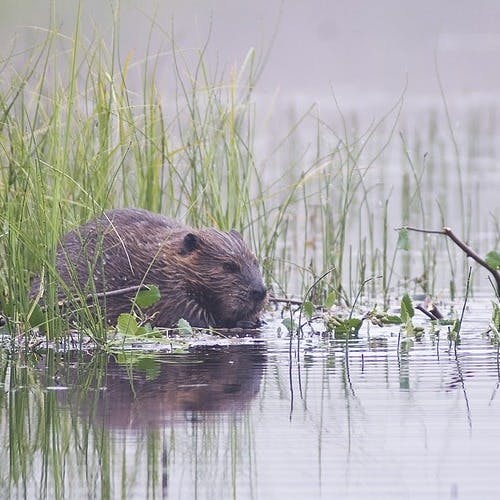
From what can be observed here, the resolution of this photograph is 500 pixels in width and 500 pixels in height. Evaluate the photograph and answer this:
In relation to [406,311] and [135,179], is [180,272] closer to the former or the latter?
[406,311]

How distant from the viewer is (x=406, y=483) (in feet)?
14.5

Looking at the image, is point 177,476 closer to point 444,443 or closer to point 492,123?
point 444,443

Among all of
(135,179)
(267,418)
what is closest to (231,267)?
(135,179)

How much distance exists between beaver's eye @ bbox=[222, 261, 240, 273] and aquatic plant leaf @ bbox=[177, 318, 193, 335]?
0.47 m

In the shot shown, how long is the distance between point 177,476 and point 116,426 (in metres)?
0.69

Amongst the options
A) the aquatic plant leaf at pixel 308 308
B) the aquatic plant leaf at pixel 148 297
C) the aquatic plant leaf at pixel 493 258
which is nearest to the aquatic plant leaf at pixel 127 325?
the aquatic plant leaf at pixel 148 297

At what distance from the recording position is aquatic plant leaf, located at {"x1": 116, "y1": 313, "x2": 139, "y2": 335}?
693cm

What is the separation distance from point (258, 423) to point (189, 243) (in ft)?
8.79

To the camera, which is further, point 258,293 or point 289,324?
point 258,293

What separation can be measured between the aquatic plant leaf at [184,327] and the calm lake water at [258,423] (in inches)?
8.6

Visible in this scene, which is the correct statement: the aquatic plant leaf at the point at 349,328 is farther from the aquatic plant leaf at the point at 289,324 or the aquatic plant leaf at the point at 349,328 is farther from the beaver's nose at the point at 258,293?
the beaver's nose at the point at 258,293

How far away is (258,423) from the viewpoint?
522 cm

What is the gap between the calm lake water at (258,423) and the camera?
4.45m

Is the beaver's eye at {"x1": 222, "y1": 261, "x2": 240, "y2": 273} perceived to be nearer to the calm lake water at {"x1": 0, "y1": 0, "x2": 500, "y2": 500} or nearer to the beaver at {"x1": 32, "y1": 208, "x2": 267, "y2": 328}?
the beaver at {"x1": 32, "y1": 208, "x2": 267, "y2": 328}
